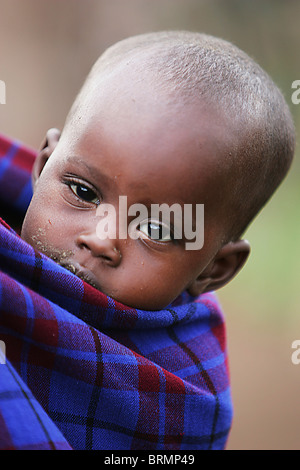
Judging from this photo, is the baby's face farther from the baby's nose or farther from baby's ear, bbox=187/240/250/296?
baby's ear, bbox=187/240/250/296

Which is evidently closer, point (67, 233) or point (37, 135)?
point (67, 233)

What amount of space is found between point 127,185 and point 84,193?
0.30ft

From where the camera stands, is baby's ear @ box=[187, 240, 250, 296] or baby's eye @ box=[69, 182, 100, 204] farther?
baby's ear @ box=[187, 240, 250, 296]

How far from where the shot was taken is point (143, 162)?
3.33 feet

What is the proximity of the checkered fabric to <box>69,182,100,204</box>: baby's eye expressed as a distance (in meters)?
0.20

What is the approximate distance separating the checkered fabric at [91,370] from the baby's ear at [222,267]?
10 centimetres

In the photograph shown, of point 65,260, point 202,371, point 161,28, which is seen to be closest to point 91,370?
point 65,260

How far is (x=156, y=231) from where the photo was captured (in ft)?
3.51

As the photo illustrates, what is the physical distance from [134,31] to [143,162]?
3090 mm

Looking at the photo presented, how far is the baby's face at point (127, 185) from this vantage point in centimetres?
101

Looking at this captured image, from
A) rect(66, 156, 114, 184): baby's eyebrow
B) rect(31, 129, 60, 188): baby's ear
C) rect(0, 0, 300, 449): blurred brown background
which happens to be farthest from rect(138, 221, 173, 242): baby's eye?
rect(0, 0, 300, 449): blurred brown background

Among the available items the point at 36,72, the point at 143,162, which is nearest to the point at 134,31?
the point at 36,72

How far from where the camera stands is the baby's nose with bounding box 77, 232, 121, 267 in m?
0.98
